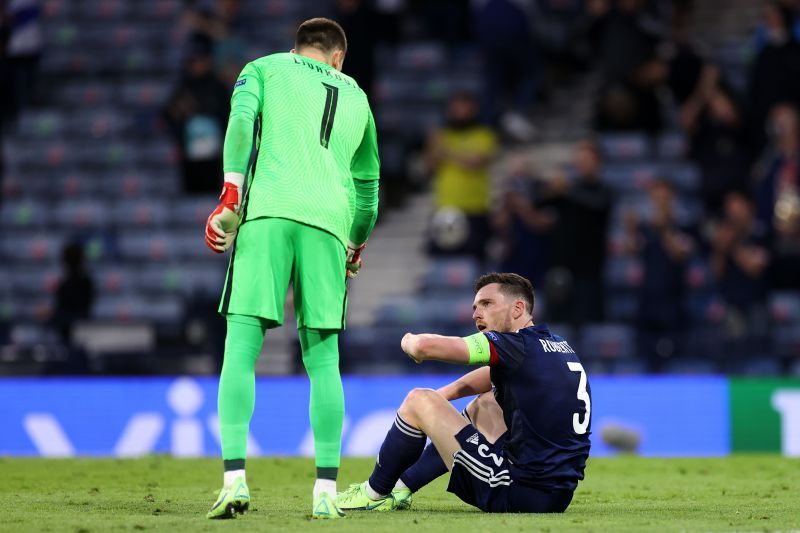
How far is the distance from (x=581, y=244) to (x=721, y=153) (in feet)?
7.17

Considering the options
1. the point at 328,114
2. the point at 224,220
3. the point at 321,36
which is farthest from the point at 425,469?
the point at 321,36

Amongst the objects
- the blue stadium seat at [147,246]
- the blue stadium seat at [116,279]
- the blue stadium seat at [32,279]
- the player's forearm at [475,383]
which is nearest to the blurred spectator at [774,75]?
the blue stadium seat at [147,246]

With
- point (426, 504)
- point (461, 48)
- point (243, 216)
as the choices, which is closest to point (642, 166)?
point (461, 48)

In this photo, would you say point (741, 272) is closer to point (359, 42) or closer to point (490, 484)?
point (359, 42)

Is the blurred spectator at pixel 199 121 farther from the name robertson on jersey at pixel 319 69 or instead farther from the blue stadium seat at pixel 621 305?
the name robertson on jersey at pixel 319 69

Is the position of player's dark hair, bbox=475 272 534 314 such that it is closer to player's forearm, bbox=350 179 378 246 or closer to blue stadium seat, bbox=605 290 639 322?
player's forearm, bbox=350 179 378 246

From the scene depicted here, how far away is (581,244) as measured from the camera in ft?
43.8

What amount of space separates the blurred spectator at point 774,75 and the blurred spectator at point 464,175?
291 cm

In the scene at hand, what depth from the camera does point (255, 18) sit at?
18516 mm

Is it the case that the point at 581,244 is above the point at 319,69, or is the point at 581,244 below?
below

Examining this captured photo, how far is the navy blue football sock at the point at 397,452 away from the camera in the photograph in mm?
6445

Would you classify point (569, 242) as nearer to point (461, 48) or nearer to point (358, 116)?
point (461, 48)

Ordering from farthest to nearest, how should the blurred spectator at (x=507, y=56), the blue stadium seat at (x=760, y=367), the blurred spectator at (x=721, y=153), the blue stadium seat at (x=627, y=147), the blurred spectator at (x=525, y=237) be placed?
1. the blurred spectator at (x=507, y=56)
2. the blue stadium seat at (x=627, y=147)
3. the blurred spectator at (x=721, y=153)
4. the blurred spectator at (x=525, y=237)
5. the blue stadium seat at (x=760, y=367)

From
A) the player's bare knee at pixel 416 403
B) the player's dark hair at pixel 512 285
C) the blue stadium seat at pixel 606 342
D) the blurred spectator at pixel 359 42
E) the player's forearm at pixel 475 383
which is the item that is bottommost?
the blue stadium seat at pixel 606 342
